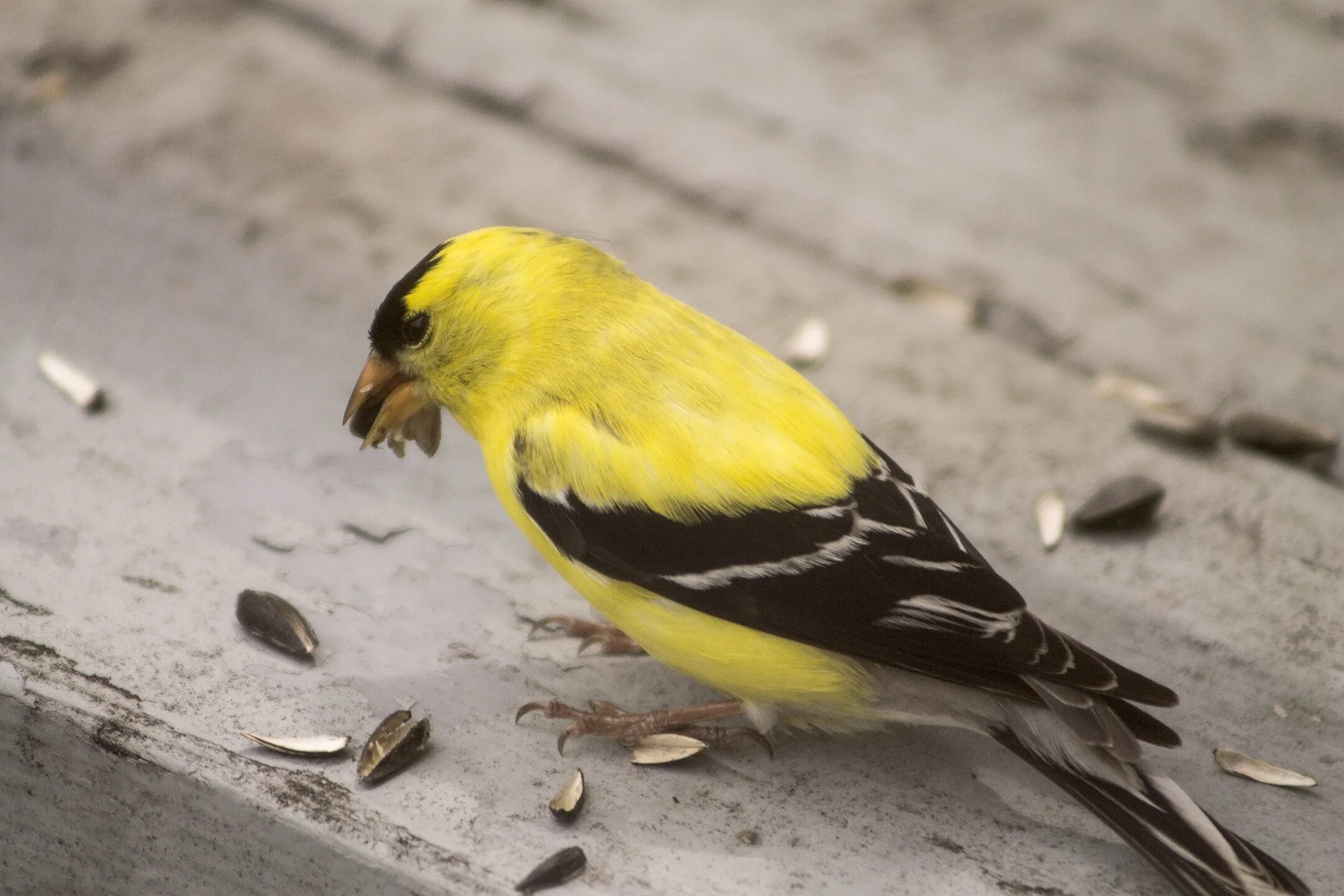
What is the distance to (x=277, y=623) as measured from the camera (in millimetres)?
2408

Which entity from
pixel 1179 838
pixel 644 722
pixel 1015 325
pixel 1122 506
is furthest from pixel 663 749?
pixel 1015 325

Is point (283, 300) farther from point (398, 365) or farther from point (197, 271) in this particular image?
point (398, 365)

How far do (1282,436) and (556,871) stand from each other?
229 cm

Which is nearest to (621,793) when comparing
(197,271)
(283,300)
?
(283,300)

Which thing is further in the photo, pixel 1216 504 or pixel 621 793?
pixel 1216 504

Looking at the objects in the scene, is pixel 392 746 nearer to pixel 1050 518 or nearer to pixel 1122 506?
pixel 1050 518

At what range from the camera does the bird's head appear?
2.33 metres

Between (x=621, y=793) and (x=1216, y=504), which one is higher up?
(x=1216, y=504)

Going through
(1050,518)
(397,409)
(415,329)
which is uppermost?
(415,329)

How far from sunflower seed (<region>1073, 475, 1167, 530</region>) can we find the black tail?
101 centimetres

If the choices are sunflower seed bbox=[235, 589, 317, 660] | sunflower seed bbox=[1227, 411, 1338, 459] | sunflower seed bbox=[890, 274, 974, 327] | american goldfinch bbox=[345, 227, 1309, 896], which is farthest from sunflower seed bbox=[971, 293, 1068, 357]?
sunflower seed bbox=[235, 589, 317, 660]

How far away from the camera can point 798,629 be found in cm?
207

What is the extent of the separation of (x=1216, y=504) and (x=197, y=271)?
2838mm

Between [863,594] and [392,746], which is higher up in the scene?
[863,594]
